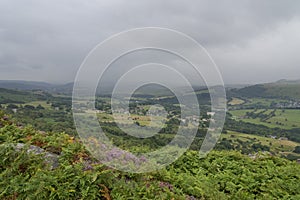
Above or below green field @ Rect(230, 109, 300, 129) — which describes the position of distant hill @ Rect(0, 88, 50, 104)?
above

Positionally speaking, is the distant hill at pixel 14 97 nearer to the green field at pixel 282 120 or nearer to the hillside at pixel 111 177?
the green field at pixel 282 120

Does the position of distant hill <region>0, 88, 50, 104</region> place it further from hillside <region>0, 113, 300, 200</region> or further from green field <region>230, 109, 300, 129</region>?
hillside <region>0, 113, 300, 200</region>

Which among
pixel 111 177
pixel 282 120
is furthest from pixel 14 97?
pixel 111 177

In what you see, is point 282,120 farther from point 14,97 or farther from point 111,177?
point 14,97

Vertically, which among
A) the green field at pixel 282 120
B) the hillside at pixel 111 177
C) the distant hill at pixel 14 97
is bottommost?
the green field at pixel 282 120

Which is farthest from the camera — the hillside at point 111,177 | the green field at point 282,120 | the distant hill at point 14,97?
the distant hill at point 14,97

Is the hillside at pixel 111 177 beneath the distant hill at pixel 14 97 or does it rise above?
above

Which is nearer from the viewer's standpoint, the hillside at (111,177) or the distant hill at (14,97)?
the hillside at (111,177)

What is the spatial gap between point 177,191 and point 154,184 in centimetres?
61

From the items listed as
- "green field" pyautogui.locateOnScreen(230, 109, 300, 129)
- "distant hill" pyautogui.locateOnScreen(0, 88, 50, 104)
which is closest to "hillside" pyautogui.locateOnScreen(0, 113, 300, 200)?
"green field" pyautogui.locateOnScreen(230, 109, 300, 129)

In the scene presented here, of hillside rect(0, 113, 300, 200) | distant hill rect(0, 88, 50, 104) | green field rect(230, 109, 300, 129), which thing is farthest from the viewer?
distant hill rect(0, 88, 50, 104)

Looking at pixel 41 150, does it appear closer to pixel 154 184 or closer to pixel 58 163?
pixel 58 163

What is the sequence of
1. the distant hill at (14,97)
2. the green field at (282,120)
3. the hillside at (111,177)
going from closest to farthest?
the hillside at (111,177)
the green field at (282,120)
the distant hill at (14,97)

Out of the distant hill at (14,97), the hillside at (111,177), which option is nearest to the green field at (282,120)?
the distant hill at (14,97)
